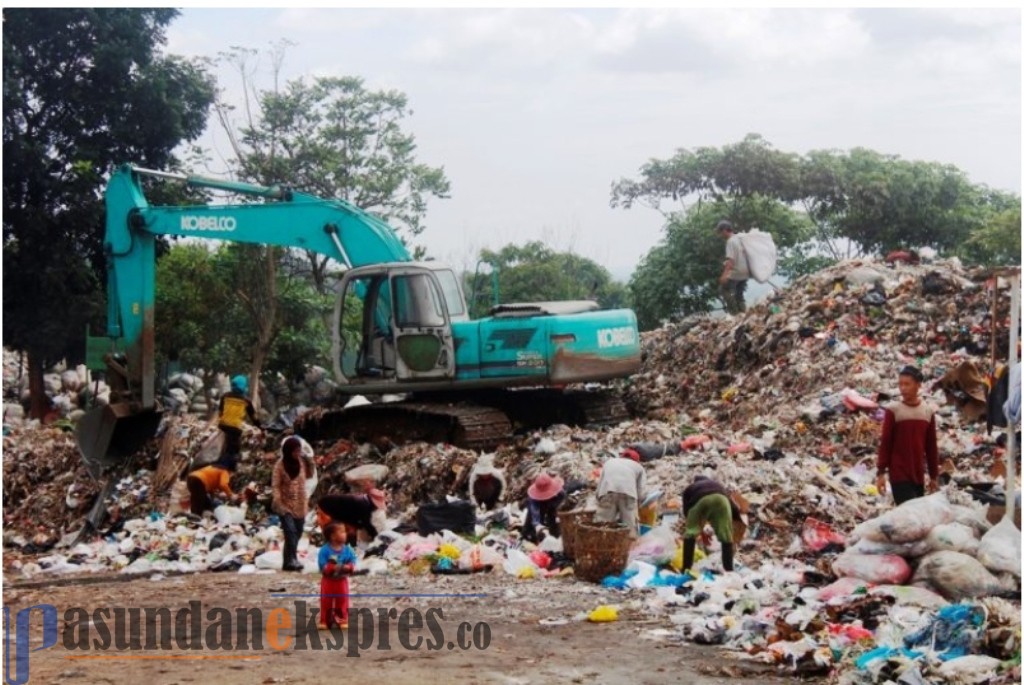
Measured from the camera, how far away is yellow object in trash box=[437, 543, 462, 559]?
410 inches

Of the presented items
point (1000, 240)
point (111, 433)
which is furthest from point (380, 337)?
point (1000, 240)

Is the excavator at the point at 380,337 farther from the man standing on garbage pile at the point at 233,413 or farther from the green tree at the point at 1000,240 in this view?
the green tree at the point at 1000,240

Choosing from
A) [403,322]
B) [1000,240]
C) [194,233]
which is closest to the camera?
[403,322]

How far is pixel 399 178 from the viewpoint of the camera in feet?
89.0

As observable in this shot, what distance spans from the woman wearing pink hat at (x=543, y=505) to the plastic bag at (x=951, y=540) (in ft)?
11.9

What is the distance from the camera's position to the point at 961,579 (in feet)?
26.1

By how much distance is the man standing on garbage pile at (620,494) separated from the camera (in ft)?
32.9

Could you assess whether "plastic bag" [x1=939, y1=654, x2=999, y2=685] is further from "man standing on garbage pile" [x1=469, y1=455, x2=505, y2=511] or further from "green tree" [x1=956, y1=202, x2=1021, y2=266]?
"green tree" [x1=956, y1=202, x2=1021, y2=266]

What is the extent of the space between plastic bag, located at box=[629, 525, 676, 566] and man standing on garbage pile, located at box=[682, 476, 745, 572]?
1.21 ft

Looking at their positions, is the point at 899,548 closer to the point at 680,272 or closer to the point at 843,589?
the point at 843,589

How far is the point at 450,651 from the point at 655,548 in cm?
286

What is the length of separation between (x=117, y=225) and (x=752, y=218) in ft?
54.7

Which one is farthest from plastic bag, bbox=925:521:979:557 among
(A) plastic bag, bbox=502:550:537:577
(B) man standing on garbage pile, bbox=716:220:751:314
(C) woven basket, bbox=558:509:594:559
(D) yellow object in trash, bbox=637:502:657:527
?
(B) man standing on garbage pile, bbox=716:220:751:314

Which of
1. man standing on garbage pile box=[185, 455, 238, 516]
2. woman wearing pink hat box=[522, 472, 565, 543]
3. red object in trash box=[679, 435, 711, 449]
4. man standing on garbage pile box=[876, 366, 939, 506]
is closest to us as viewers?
Answer: man standing on garbage pile box=[876, 366, 939, 506]
